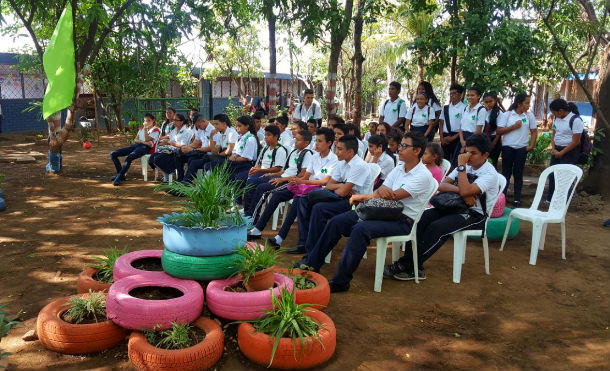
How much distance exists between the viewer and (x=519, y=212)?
5.46 meters

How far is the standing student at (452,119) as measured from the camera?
708 centimetres

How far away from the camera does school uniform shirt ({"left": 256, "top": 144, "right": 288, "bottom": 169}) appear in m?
6.59

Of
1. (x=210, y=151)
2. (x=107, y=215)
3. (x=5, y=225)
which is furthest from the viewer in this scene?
(x=210, y=151)

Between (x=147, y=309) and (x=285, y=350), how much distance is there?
900 millimetres

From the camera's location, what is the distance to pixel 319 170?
224 inches

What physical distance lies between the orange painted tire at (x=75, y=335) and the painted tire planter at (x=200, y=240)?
2.22 feet

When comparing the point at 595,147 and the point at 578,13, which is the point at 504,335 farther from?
the point at 578,13

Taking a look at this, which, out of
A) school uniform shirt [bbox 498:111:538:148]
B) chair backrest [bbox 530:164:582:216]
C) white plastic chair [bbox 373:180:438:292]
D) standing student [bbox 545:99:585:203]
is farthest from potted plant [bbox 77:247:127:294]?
standing student [bbox 545:99:585:203]

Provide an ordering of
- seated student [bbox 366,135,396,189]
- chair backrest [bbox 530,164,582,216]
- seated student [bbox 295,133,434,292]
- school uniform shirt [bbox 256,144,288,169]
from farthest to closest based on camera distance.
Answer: school uniform shirt [bbox 256,144,288,169], seated student [bbox 366,135,396,189], chair backrest [bbox 530,164,582,216], seated student [bbox 295,133,434,292]

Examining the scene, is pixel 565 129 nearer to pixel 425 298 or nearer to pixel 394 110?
pixel 394 110

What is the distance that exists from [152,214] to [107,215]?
1.91 feet

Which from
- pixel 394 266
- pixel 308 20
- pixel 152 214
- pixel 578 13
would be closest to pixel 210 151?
pixel 152 214

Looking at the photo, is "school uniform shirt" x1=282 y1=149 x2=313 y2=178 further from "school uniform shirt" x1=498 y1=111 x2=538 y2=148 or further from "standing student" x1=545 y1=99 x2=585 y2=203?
"standing student" x1=545 y1=99 x2=585 y2=203

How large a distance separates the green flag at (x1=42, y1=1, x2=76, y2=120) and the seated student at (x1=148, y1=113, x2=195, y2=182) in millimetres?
2159
